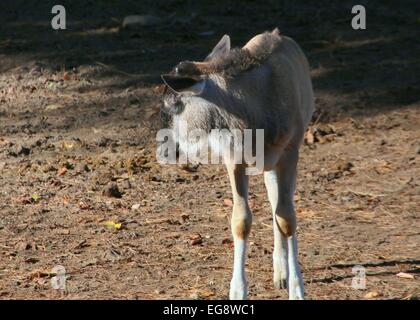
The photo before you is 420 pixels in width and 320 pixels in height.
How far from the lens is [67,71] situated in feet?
44.8

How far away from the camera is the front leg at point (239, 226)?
6.89 metres

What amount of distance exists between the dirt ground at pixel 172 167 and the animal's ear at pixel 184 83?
1612 millimetres

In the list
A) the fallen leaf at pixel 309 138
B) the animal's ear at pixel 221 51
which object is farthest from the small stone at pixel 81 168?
the animal's ear at pixel 221 51

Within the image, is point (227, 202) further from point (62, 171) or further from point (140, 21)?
point (140, 21)

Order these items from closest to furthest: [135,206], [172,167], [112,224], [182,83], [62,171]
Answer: [182,83] < [112,224] < [135,206] < [62,171] < [172,167]

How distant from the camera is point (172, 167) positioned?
10438 millimetres

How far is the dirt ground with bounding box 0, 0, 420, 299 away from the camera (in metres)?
7.71

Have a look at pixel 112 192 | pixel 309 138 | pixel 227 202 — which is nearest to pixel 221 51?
pixel 227 202

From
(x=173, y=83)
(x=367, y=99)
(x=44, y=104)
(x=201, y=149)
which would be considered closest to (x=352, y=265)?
(x=201, y=149)

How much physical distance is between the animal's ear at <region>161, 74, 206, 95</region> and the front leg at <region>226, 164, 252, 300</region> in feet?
2.56

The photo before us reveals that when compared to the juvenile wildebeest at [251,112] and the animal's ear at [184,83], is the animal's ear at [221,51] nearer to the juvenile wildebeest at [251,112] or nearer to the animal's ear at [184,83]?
the juvenile wildebeest at [251,112]

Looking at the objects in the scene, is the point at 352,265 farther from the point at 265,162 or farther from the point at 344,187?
the point at 344,187

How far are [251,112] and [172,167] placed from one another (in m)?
3.79

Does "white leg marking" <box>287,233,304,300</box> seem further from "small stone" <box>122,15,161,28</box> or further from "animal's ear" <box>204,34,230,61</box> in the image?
"small stone" <box>122,15,161,28</box>
